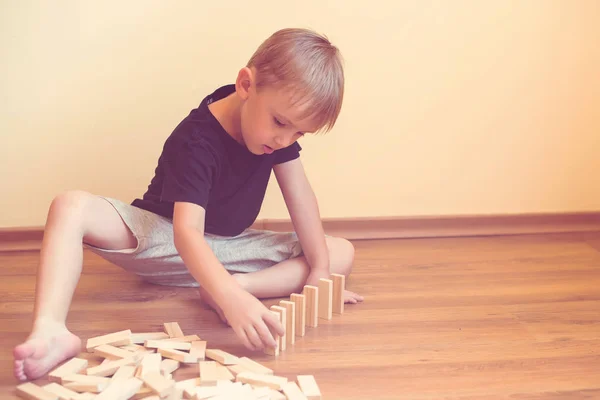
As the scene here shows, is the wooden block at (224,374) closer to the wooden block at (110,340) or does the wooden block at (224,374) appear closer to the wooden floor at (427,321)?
the wooden floor at (427,321)

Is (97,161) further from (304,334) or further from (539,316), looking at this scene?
(539,316)

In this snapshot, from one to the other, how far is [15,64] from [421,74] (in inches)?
36.3

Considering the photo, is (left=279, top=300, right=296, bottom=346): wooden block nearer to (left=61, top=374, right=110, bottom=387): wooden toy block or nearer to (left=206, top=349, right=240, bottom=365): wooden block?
(left=206, top=349, right=240, bottom=365): wooden block

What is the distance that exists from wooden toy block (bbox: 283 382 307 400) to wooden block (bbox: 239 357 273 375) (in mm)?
55

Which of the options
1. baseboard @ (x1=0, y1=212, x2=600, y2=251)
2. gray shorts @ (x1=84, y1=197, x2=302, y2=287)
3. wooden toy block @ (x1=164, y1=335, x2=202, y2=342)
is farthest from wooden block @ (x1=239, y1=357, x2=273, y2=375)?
baseboard @ (x1=0, y1=212, x2=600, y2=251)

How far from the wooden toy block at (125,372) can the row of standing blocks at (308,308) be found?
0.69 feet

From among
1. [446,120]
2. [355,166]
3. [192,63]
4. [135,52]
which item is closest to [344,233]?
[355,166]

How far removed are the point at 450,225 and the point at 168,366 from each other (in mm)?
926

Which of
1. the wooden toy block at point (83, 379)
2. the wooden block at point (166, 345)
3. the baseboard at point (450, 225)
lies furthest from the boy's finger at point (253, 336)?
the baseboard at point (450, 225)

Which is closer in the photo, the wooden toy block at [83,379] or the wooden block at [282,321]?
the wooden toy block at [83,379]

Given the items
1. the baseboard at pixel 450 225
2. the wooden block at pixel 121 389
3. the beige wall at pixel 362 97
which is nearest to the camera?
the wooden block at pixel 121 389

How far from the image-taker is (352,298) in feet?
4.27

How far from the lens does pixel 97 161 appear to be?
159 centimetres

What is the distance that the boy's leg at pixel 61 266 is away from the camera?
1.00 metres
